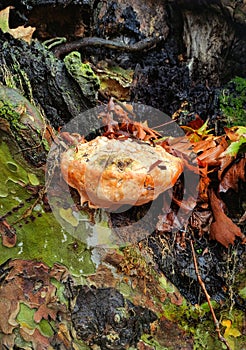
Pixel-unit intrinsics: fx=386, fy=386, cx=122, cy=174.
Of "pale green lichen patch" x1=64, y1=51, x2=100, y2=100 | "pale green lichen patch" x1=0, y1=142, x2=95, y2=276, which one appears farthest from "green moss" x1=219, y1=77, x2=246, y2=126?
"pale green lichen patch" x1=0, y1=142, x2=95, y2=276

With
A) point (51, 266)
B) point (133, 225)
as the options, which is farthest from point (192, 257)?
point (51, 266)

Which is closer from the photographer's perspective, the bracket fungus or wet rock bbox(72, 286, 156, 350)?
the bracket fungus

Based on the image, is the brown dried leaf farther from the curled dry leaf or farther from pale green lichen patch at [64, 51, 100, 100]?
pale green lichen patch at [64, 51, 100, 100]

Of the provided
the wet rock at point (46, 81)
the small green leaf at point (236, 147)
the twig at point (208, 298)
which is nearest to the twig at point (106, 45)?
the wet rock at point (46, 81)

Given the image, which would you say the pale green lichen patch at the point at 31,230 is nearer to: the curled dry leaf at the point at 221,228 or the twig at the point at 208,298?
the twig at the point at 208,298

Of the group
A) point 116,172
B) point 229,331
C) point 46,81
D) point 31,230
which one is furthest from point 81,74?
point 229,331
